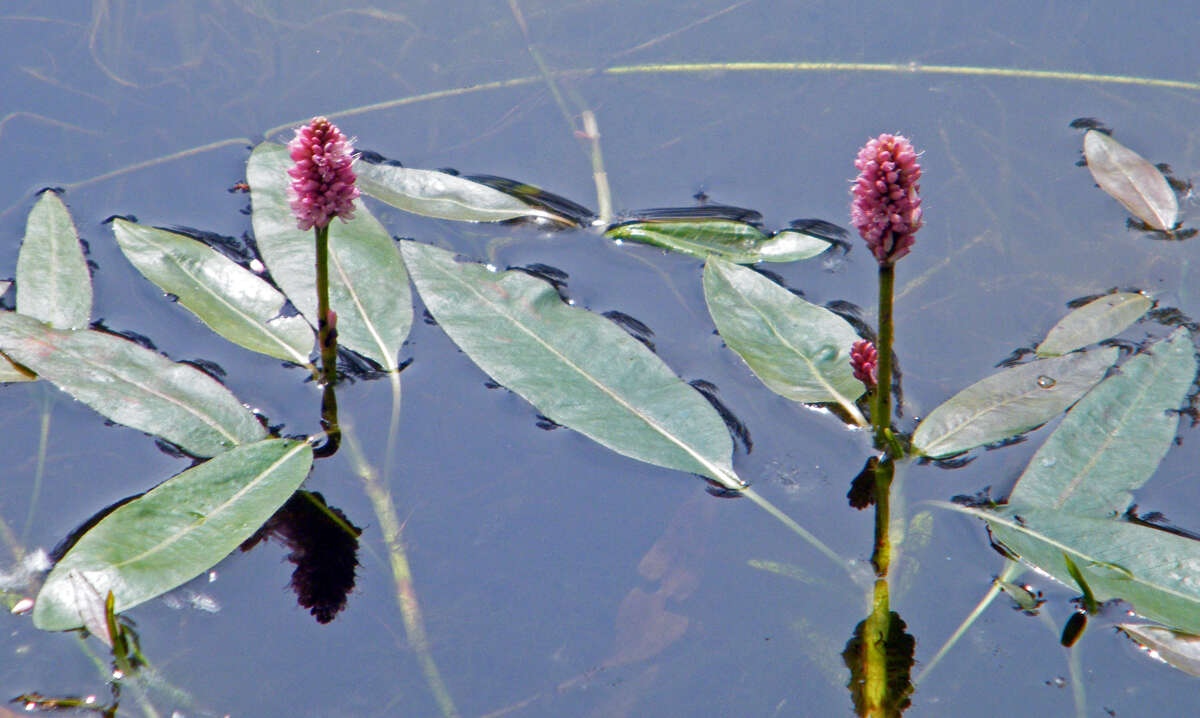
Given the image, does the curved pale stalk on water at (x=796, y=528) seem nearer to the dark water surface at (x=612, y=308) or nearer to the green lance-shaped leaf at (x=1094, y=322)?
the dark water surface at (x=612, y=308)

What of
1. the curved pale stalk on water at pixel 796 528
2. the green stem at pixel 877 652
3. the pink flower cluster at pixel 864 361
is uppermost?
the pink flower cluster at pixel 864 361

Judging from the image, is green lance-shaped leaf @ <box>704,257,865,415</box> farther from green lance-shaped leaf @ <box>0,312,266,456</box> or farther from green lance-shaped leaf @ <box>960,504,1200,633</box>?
green lance-shaped leaf @ <box>0,312,266,456</box>

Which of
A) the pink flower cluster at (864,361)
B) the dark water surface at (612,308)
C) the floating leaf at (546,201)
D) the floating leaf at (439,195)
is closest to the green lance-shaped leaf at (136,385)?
the dark water surface at (612,308)

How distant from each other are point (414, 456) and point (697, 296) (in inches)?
25.9

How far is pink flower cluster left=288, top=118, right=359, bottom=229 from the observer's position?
1.74 metres

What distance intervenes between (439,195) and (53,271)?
76 centimetres

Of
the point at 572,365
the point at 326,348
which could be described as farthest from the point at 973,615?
the point at 326,348

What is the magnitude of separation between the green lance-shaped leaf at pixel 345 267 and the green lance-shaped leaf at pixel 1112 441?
113 centimetres

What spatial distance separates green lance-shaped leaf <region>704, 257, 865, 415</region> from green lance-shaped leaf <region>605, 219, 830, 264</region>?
99mm

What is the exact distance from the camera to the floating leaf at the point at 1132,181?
221cm

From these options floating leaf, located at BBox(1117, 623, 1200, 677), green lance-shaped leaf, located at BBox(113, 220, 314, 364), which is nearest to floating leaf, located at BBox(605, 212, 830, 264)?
green lance-shaped leaf, located at BBox(113, 220, 314, 364)

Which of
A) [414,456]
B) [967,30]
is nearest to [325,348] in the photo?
[414,456]

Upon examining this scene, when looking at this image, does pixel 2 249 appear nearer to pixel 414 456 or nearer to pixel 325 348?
pixel 325 348

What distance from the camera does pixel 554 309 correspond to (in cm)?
203
